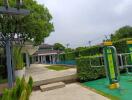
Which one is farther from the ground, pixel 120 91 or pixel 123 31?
pixel 123 31

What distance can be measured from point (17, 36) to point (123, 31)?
4182 cm

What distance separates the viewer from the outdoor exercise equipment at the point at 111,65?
925cm

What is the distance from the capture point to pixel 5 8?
745 centimetres

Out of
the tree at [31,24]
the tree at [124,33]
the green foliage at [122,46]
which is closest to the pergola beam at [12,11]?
the green foliage at [122,46]

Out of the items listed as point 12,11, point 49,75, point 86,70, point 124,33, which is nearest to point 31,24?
point 49,75

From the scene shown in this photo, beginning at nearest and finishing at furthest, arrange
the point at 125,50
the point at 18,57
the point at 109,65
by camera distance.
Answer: the point at 109,65 → the point at 125,50 → the point at 18,57

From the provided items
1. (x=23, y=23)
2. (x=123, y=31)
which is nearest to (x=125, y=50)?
(x=23, y=23)

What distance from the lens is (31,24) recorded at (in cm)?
1814

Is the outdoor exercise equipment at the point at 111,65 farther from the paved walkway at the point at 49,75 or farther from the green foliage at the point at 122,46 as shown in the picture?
the green foliage at the point at 122,46

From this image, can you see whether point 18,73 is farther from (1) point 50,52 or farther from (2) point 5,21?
(1) point 50,52

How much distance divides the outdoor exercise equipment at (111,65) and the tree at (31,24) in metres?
9.06

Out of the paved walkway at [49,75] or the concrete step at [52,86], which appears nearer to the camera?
the concrete step at [52,86]

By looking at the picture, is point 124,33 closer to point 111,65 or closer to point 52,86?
point 52,86

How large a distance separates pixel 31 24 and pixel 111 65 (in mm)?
10261
